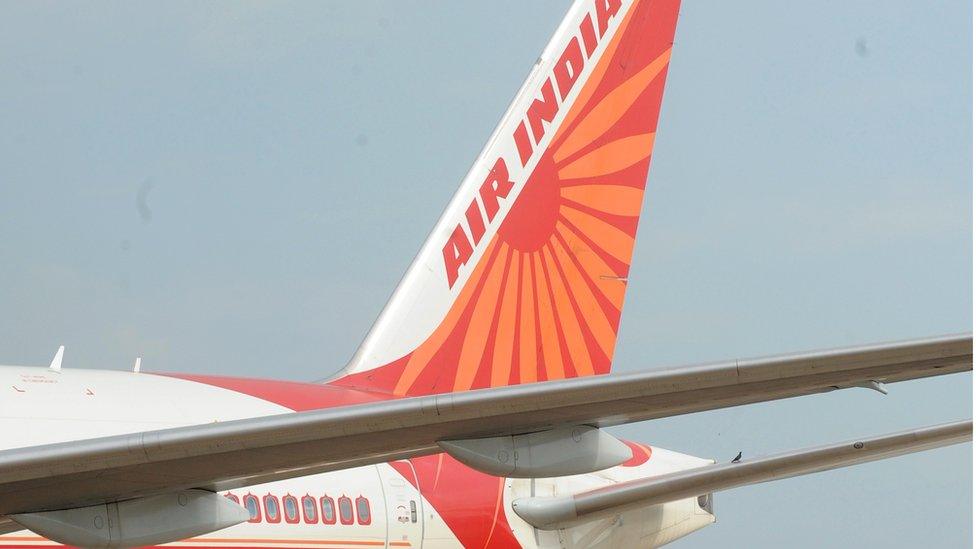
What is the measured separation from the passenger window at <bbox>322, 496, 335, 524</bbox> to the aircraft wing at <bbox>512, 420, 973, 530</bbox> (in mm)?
1602

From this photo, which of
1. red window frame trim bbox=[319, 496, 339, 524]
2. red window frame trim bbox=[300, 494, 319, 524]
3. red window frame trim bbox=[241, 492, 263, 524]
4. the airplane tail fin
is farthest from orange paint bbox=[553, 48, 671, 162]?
red window frame trim bbox=[241, 492, 263, 524]

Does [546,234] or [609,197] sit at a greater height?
[609,197]

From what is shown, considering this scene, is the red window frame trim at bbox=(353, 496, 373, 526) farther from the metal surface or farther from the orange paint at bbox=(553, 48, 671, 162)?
the orange paint at bbox=(553, 48, 671, 162)

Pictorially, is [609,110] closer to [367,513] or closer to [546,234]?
[546,234]

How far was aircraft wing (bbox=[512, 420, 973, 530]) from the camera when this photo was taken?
6918mm

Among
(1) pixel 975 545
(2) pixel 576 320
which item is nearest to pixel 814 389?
(1) pixel 975 545

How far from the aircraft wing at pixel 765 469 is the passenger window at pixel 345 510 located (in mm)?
1509

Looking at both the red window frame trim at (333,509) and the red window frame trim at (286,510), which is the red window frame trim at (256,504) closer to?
the red window frame trim at (286,510)

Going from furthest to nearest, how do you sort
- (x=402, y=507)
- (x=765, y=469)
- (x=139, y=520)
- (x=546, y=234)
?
(x=546, y=234), (x=402, y=507), (x=765, y=469), (x=139, y=520)

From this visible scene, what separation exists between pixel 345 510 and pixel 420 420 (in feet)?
13.4

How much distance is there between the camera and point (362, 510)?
846cm

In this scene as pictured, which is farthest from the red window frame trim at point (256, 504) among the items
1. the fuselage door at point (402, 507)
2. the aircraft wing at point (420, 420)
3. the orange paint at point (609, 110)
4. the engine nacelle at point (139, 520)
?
the orange paint at point (609, 110)

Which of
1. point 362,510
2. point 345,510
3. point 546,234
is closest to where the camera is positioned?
point 345,510

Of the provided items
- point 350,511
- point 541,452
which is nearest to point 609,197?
point 350,511
